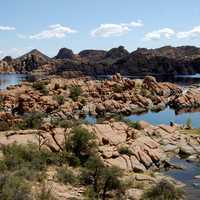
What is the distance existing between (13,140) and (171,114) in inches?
2170

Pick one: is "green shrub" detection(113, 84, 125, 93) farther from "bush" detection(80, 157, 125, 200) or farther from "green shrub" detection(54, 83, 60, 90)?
"bush" detection(80, 157, 125, 200)

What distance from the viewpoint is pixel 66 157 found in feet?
134

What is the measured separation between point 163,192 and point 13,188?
11.3 metres

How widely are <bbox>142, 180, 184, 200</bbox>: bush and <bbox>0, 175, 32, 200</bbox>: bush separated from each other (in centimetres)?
889

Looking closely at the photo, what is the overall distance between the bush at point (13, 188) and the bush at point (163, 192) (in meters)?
8.89

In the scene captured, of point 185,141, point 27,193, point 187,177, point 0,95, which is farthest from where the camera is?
point 0,95

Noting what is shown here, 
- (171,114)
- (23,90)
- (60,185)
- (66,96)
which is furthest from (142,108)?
(60,185)

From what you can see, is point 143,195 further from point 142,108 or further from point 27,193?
point 142,108

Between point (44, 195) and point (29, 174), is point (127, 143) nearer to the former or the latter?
point (29, 174)

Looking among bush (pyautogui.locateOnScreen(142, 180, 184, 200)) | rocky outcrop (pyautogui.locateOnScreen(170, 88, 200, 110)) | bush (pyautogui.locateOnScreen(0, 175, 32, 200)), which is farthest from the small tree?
rocky outcrop (pyautogui.locateOnScreen(170, 88, 200, 110))

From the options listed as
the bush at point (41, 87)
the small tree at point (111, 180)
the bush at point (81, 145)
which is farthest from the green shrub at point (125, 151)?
the bush at point (41, 87)

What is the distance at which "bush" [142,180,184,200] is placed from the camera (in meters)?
32.1

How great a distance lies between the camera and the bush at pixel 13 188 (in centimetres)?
2683

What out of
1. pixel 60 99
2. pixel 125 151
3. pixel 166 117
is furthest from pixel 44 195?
pixel 60 99
